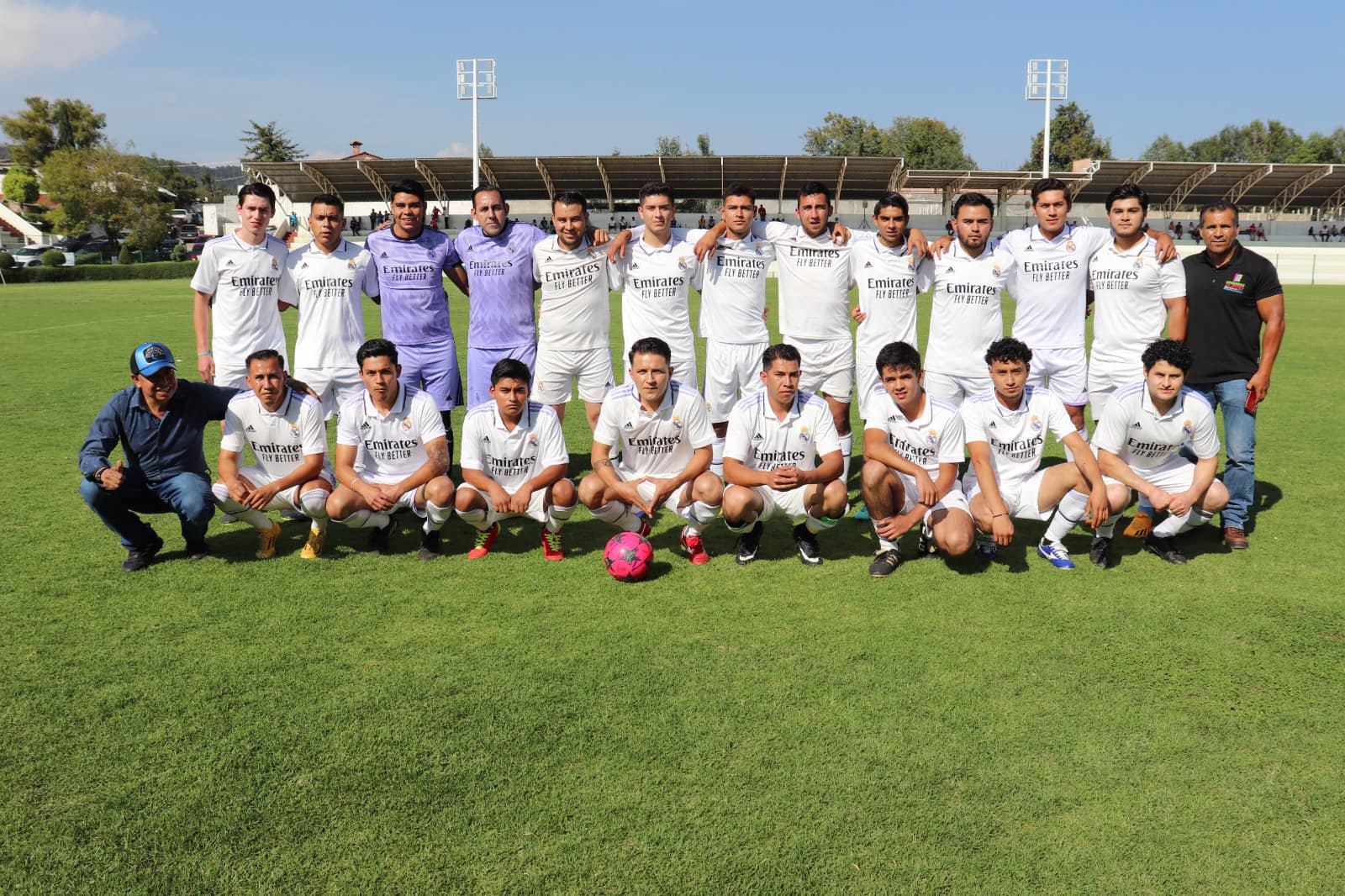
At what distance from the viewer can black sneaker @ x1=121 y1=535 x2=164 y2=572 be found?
17.2 ft

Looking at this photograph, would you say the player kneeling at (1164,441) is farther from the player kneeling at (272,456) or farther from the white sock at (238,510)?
the white sock at (238,510)

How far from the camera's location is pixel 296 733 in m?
3.48

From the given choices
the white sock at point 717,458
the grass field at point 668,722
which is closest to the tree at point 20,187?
the grass field at point 668,722

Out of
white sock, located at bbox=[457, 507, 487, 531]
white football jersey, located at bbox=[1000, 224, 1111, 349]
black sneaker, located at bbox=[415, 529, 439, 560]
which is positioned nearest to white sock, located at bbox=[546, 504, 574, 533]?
white sock, located at bbox=[457, 507, 487, 531]

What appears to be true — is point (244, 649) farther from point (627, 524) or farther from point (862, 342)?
point (862, 342)

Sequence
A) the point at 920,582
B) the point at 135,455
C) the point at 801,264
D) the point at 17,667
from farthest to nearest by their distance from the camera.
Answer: the point at 801,264 < the point at 135,455 < the point at 920,582 < the point at 17,667

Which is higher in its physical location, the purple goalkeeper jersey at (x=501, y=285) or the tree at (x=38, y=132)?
the tree at (x=38, y=132)

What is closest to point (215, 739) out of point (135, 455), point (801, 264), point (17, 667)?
point (17, 667)

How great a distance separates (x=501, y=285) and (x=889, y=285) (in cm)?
277


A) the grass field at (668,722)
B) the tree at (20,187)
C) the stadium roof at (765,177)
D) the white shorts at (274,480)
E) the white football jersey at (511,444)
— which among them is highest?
the tree at (20,187)

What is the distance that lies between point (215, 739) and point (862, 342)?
4.81 meters

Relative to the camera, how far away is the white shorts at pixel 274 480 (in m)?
5.54

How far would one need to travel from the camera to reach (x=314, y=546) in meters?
5.49

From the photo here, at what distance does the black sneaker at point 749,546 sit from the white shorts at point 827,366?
1433 millimetres
